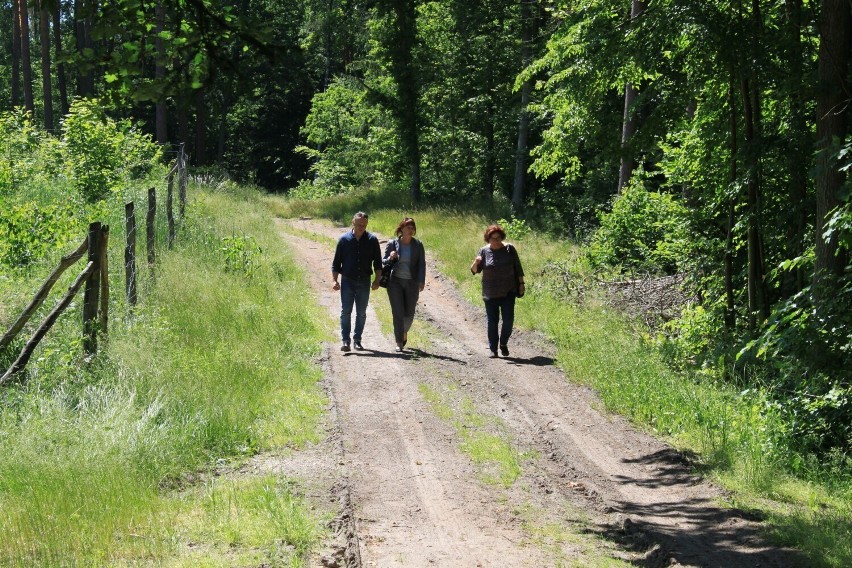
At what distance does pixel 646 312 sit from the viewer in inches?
559

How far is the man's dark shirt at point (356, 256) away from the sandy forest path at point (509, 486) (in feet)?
3.93

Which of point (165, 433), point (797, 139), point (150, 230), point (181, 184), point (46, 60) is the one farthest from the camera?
point (46, 60)

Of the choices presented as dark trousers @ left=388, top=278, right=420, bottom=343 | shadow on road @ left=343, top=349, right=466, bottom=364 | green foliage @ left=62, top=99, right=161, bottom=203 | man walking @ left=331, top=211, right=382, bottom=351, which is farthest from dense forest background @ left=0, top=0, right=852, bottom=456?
dark trousers @ left=388, top=278, right=420, bottom=343

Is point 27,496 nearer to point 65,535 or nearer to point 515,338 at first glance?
point 65,535

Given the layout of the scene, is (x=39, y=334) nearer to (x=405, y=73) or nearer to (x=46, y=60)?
(x=405, y=73)

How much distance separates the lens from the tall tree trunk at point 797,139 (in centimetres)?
1009

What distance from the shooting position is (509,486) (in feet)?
24.8

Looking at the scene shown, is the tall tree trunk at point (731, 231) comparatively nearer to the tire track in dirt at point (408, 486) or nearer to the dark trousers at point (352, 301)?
the tire track in dirt at point (408, 486)

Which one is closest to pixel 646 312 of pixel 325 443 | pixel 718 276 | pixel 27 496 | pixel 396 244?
pixel 718 276

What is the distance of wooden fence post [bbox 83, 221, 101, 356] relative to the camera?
372 inches

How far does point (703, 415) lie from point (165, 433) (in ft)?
16.9

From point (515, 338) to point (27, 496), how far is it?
9.05m

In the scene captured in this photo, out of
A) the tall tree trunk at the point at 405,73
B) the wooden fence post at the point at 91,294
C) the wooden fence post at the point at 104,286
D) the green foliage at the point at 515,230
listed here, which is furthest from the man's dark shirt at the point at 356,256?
the tall tree trunk at the point at 405,73

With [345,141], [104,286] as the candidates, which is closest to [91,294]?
[104,286]
